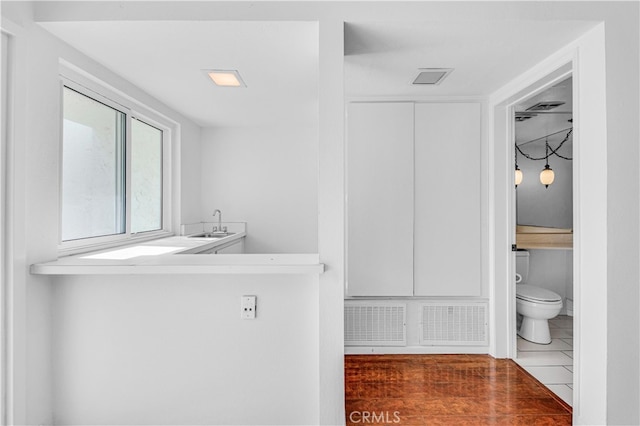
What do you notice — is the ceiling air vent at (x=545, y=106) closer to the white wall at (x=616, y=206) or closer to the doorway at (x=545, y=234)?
the doorway at (x=545, y=234)

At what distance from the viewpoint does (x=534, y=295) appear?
3.40 m

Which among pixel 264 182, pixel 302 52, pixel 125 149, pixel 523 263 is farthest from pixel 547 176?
pixel 125 149

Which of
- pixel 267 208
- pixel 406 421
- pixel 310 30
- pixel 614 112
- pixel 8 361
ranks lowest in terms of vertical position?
pixel 406 421

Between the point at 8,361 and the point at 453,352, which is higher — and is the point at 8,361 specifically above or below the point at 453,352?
above

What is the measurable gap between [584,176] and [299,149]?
3.08 m

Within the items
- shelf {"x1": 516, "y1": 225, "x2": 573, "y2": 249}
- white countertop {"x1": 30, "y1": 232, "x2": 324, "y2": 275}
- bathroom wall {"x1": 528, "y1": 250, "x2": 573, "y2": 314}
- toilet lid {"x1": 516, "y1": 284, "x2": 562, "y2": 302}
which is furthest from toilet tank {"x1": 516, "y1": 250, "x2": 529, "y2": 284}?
white countertop {"x1": 30, "y1": 232, "x2": 324, "y2": 275}

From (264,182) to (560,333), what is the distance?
362 cm

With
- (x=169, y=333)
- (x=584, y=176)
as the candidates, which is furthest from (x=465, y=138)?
(x=169, y=333)

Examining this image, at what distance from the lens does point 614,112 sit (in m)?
1.92

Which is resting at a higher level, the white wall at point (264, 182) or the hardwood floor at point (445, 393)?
the white wall at point (264, 182)

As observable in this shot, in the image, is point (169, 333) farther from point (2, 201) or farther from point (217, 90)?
point (217, 90)

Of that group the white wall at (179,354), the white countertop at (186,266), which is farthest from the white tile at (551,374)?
the white countertop at (186,266)

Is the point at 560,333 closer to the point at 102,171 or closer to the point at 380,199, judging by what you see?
the point at 380,199

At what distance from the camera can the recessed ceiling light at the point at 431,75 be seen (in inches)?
102
